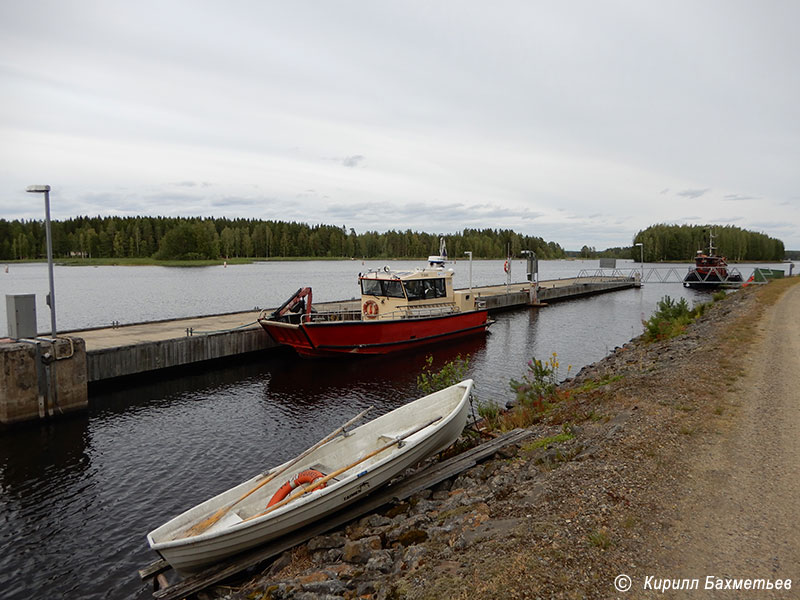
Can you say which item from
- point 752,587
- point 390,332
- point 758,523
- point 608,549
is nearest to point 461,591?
point 608,549

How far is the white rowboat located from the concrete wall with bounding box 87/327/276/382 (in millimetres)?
12412

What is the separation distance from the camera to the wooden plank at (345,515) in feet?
22.0

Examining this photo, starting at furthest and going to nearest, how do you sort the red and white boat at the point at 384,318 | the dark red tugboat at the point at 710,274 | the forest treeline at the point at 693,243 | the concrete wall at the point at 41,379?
the forest treeline at the point at 693,243
the dark red tugboat at the point at 710,274
the red and white boat at the point at 384,318
the concrete wall at the point at 41,379

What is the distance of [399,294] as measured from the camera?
2464cm

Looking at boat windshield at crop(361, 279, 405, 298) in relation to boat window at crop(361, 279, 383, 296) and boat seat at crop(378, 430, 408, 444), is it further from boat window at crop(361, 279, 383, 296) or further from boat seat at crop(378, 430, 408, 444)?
boat seat at crop(378, 430, 408, 444)

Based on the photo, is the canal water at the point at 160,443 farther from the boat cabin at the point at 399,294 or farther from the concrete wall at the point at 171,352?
the boat cabin at the point at 399,294

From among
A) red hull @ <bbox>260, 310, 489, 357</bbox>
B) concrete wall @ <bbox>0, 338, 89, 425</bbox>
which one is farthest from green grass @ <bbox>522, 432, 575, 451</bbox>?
red hull @ <bbox>260, 310, 489, 357</bbox>

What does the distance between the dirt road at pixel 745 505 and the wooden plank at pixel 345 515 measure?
10.6 ft

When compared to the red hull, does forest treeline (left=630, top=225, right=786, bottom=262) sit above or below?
above

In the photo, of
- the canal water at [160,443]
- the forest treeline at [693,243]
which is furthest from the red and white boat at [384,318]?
the forest treeline at [693,243]

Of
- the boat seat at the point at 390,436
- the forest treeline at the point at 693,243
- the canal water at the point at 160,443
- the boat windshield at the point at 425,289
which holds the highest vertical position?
the forest treeline at the point at 693,243

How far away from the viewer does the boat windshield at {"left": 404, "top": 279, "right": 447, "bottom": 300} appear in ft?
82.4

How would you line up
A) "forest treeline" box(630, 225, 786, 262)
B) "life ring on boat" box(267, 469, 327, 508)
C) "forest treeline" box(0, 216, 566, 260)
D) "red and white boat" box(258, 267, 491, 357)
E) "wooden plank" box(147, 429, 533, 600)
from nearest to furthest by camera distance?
1. "wooden plank" box(147, 429, 533, 600)
2. "life ring on boat" box(267, 469, 327, 508)
3. "red and white boat" box(258, 267, 491, 357)
4. "forest treeline" box(0, 216, 566, 260)
5. "forest treeline" box(630, 225, 786, 262)

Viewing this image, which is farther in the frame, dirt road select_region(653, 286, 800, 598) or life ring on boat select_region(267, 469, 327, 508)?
life ring on boat select_region(267, 469, 327, 508)
